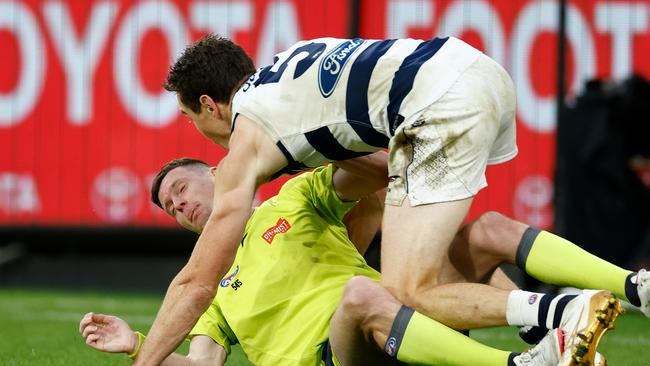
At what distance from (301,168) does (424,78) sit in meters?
0.59

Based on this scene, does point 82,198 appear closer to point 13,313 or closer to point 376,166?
point 13,313

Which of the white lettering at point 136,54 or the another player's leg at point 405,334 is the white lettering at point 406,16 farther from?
the another player's leg at point 405,334

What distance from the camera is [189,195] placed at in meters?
5.30

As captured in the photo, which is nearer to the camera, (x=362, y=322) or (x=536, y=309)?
(x=536, y=309)

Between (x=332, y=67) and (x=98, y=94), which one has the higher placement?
(x=332, y=67)

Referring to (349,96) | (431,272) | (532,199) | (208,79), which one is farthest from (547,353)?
(532,199)

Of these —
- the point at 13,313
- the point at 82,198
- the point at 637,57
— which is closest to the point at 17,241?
the point at 82,198

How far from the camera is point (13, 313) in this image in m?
8.62

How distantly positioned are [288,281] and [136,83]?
18.5ft

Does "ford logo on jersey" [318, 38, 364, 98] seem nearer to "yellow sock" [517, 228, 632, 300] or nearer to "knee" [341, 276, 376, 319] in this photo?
"knee" [341, 276, 376, 319]

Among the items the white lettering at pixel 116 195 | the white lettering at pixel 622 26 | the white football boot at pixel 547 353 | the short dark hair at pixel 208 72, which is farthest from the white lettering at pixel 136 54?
the white football boot at pixel 547 353

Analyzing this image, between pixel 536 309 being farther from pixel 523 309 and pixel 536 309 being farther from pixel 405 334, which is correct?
pixel 405 334

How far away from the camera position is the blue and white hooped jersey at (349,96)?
15.2ft

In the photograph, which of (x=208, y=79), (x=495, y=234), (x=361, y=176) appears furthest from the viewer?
(x=361, y=176)
